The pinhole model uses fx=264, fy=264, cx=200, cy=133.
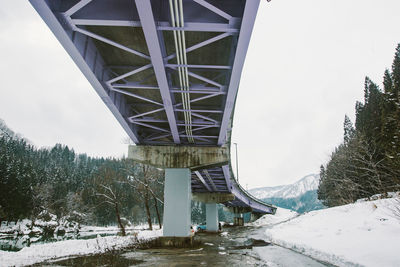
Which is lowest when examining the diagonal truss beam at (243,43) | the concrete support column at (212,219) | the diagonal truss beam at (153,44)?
the concrete support column at (212,219)

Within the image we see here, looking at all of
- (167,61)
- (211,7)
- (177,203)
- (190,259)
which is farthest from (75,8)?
(177,203)

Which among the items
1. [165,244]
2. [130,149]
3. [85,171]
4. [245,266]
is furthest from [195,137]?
[85,171]

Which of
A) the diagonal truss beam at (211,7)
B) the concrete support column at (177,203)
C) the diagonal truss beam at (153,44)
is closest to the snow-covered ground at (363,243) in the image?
the concrete support column at (177,203)

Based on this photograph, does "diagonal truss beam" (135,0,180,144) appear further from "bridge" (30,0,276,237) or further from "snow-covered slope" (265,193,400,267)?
"snow-covered slope" (265,193,400,267)

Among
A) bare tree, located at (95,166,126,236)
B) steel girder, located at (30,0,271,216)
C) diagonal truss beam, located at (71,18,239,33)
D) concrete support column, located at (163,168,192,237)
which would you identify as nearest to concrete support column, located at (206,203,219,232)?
bare tree, located at (95,166,126,236)

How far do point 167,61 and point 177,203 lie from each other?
10698 millimetres

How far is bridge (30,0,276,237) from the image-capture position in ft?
22.9

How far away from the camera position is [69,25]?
727 cm

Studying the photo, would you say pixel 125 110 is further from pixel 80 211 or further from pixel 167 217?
pixel 80 211

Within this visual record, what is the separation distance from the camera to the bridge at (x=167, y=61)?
698 cm

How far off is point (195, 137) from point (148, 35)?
401 inches

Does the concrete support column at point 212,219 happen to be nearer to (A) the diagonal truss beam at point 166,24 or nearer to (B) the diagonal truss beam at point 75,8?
(A) the diagonal truss beam at point 166,24

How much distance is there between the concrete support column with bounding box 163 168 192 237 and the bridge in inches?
2.4

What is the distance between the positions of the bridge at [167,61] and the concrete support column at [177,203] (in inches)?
2.4
